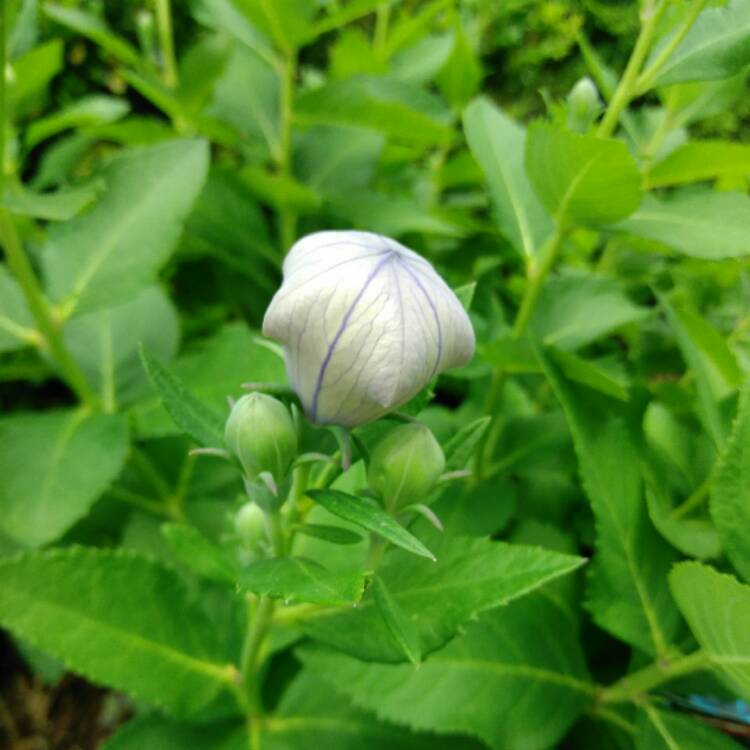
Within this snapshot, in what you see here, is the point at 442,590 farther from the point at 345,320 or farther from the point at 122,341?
the point at 122,341

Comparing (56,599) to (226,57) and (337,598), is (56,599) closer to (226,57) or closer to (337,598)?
(337,598)

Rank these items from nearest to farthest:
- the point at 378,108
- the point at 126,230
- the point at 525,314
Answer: the point at 525,314 < the point at 126,230 < the point at 378,108

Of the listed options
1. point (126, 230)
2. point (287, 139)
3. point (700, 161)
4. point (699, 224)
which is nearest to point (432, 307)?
point (699, 224)

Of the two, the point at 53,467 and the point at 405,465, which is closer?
the point at 405,465

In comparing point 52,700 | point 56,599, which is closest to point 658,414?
point 56,599

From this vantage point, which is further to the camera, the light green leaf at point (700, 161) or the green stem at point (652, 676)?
the light green leaf at point (700, 161)

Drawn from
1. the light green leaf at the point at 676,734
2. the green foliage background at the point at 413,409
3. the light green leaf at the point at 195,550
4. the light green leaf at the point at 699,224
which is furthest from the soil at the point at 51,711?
the light green leaf at the point at 699,224

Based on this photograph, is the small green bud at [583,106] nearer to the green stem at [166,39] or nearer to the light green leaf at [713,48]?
the light green leaf at [713,48]

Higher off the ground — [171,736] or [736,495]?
[736,495]
